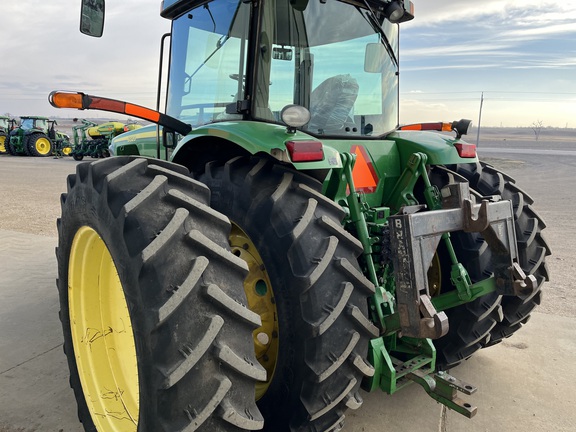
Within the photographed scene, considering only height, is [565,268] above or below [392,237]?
below

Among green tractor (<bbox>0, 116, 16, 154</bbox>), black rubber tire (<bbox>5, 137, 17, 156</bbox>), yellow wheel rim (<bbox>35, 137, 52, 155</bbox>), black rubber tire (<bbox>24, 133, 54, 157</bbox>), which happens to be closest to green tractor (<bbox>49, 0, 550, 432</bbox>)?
black rubber tire (<bbox>24, 133, 54, 157</bbox>)

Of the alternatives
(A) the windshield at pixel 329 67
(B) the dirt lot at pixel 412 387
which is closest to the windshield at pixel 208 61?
(A) the windshield at pixel 329 67

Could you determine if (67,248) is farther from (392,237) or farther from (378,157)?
(378,157)

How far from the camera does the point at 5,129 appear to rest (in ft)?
89.2

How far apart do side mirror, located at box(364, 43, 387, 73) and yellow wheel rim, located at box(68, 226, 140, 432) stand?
2.16 metres

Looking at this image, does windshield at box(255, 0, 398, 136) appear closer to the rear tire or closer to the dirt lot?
the rear tire

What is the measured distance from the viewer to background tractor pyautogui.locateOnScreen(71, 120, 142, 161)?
22172mm

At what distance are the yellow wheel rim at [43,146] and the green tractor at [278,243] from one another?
25.4 meters

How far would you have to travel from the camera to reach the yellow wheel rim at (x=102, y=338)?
92.4 inches

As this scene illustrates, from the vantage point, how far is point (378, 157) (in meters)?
3.08

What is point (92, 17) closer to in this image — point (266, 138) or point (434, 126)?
point (266, 138)

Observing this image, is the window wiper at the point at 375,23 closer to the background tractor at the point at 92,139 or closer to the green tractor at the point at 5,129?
the background tractor at the point at 92,139

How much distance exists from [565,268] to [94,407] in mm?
5720

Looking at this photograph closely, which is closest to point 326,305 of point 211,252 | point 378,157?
point 211,252
